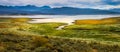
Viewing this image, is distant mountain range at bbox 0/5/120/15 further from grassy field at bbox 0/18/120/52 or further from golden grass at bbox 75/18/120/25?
grassy field at bbox 0/18/120/52

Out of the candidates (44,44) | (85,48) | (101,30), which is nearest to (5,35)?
(44,44)

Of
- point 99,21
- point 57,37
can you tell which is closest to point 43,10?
point 99,21

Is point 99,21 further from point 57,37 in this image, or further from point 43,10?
point 57,37

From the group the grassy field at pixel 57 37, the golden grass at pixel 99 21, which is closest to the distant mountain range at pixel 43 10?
the golden grass at pixel 99 21

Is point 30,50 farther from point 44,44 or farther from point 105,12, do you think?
point 105,12

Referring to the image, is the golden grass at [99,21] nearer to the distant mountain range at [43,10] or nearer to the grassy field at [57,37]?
the grassy field at [57,37]

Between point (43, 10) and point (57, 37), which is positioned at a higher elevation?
point (43, 10)

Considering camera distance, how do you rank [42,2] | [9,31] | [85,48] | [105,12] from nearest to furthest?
[85,48]
[9,31]
[42,2]
[105,12]

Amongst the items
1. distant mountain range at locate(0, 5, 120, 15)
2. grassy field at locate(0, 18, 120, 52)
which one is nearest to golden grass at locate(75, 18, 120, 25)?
grassy field at locate(0, 18, 120, 52)
